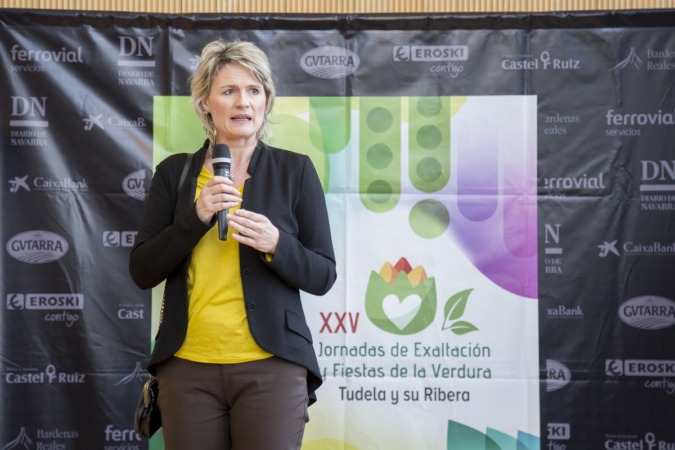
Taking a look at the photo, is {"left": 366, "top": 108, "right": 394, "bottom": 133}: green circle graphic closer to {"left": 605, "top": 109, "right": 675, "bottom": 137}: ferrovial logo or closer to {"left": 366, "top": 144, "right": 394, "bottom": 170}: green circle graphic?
{"left": 366, "top": 144, "right": 394, "bottom": 170}: green circle graphic

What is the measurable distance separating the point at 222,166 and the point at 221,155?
0.03m

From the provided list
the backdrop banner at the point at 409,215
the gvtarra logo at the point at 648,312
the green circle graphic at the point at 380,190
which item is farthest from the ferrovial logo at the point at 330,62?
the gvtarra logo at the point at 648,312

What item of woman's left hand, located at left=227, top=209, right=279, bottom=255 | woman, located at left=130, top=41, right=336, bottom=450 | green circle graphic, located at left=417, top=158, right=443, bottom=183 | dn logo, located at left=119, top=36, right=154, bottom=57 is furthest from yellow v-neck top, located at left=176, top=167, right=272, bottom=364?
dn logo, located at left=119, top=36, right=154, bottom=57

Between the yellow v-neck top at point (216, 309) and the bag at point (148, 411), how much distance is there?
191mm

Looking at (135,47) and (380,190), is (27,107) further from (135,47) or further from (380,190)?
(380,190)

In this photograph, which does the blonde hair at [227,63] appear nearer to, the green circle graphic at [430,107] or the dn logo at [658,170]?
the green circle graphic at [430,107]

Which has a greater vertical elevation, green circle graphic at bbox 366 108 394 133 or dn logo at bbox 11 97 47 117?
dn logo at bbox 11 97 47 117

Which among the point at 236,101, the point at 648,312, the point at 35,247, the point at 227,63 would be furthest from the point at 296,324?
the point at 648,312

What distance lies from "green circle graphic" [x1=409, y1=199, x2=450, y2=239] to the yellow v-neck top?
1300mm

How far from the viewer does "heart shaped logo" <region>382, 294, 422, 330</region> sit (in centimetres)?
321

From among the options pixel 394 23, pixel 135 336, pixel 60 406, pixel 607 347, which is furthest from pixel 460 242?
pixel 60 406

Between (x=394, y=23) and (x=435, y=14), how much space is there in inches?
7.2

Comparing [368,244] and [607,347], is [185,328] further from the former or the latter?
[607,347]

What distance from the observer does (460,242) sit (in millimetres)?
3219
